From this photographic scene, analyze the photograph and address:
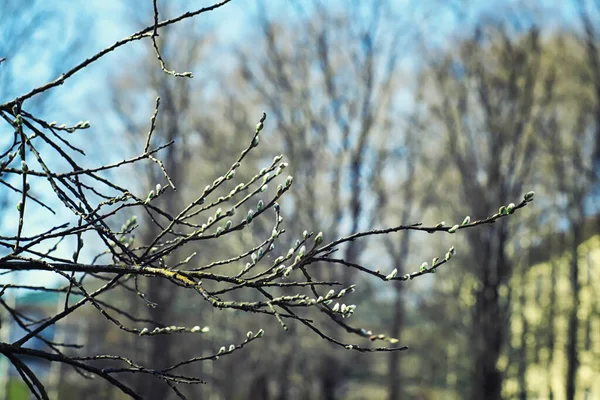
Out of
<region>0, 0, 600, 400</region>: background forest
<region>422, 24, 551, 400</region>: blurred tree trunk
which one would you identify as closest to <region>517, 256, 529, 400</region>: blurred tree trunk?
<region>0, 0, 600, 400</region>: background forest

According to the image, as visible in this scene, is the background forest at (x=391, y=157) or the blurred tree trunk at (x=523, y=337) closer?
the background forest at (x=391, y=157)

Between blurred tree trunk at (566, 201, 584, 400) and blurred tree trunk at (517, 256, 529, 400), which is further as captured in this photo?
blurred tree trunk at (517, 256, 529, 400)

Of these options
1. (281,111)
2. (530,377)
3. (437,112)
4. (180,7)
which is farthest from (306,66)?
(530,377)

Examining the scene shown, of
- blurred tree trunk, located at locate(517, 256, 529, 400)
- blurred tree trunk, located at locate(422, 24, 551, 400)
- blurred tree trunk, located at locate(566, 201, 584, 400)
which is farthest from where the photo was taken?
blurred tree trunk, located at locate(517, 256, 529, 400)

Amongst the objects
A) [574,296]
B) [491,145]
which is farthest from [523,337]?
[491,145]

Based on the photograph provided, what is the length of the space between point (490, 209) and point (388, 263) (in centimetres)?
940

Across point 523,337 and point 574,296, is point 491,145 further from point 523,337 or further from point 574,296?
point 523,337

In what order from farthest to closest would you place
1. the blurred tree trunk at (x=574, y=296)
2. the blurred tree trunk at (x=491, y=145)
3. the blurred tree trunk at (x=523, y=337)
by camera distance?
the blurred tree trunk at (x=523, y=337) → the blurred tree trunk at (x=574, y=296) → the blurred tree trunk at (x=491, y=145)

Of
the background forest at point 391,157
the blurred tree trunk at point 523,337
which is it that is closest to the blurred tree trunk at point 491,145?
the background forest at point 391,157

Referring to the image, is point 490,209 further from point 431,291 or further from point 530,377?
point 530,377

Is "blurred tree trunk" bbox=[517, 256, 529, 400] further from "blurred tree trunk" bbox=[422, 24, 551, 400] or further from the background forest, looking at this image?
"blurred tree trunk" bbox=[422, 24, 551, 400]

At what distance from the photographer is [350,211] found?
11727 millimetres

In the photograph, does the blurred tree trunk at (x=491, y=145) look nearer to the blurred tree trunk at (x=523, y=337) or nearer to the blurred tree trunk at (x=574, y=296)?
the blurred tree trunk at (x=574, y=296)

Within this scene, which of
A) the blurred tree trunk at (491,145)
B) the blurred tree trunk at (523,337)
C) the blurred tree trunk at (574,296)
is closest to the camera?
the blurred tree trunk at (491,145)
